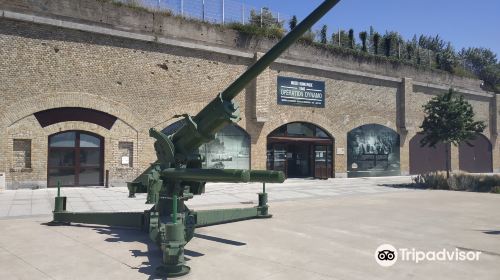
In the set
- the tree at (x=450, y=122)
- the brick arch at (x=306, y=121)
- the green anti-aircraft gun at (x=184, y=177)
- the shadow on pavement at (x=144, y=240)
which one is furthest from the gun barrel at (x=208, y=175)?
the tree at (x=450, y=122)

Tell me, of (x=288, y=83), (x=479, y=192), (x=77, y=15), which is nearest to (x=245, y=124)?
(x=288, y=83)

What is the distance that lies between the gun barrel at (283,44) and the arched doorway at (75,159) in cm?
1449

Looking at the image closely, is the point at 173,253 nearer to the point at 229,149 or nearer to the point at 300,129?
the point at 229,149

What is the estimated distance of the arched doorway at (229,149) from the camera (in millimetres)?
23297

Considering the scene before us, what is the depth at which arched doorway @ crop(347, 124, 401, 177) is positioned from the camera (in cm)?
2889

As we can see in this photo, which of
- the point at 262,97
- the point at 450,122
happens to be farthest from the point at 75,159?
the point at 450,122

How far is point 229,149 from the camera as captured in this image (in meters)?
23.8

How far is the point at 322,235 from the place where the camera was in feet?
28.1

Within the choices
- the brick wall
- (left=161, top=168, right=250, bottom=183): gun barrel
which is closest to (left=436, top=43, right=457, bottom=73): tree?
the brick wall

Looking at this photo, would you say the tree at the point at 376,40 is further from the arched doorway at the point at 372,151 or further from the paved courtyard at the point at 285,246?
the paved courtyard at the point at 285,246

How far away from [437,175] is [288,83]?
387 inches

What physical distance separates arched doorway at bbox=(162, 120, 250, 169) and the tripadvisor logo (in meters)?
16.5

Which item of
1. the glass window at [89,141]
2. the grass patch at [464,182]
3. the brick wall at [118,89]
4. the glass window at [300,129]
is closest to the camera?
the brick wall at [118,89]

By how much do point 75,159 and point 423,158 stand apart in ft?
83.0
